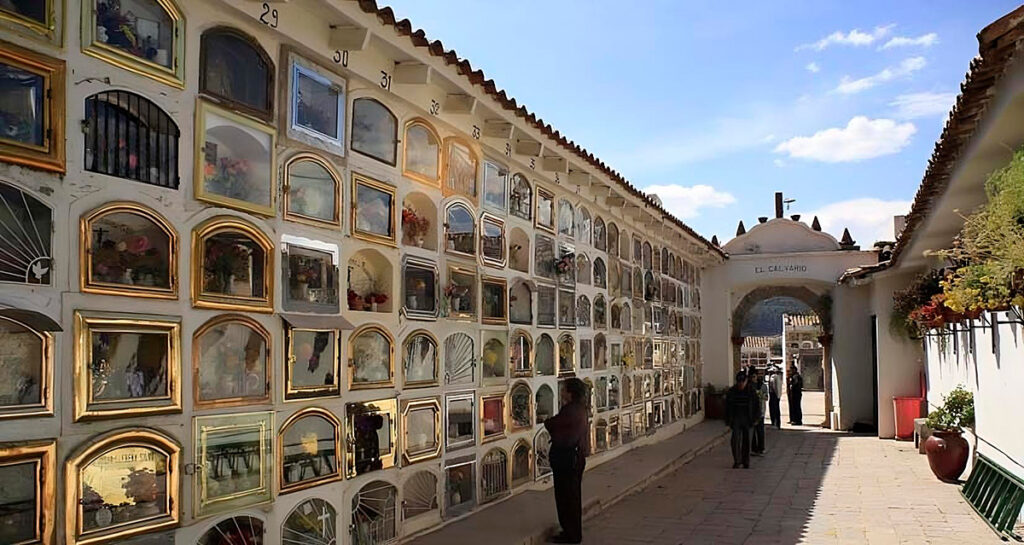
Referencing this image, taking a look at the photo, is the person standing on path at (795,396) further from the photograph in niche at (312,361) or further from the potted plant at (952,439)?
the photograph in niche at (312,361)

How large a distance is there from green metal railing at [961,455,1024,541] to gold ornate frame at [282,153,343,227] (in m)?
5.46

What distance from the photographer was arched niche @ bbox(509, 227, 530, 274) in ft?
25.4

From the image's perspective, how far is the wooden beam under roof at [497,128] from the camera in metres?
7.01

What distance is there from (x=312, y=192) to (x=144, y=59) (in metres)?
1.32

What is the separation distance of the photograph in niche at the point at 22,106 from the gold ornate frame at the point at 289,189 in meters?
1.48

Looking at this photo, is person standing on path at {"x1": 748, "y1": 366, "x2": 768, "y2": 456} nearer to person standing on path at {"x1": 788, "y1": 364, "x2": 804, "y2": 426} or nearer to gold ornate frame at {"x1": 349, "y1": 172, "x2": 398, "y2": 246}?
person standing on path at {"x1": 788, "y1": 364, "x2": 804, "y2": 426}

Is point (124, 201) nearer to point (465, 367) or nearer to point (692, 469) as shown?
point (465, 367)

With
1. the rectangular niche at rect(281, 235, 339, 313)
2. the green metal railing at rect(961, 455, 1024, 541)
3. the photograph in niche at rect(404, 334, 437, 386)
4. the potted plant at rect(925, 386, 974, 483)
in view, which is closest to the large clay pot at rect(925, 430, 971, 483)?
the potted plant at rect(925, 386, 974, 483)

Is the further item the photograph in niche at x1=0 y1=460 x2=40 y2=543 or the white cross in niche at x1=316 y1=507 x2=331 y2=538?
the white cross in niche at x1=316 y1=507 x2=331 y2=538

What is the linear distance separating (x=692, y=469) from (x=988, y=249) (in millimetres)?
6667

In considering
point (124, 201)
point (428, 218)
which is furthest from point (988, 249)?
point (124, 201)

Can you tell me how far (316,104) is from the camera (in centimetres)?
489

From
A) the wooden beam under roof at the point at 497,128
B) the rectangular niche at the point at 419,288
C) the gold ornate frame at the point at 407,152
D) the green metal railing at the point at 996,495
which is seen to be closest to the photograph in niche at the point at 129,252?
the rectangular niche at the point at 419,288

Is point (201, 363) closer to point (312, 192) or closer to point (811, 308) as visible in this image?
point (312, 192)
